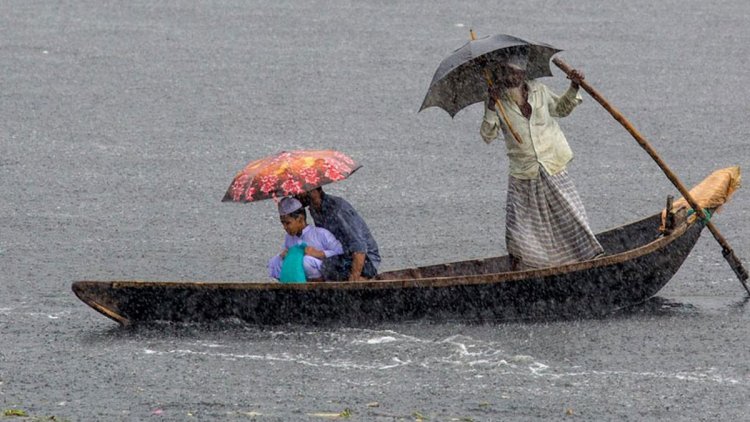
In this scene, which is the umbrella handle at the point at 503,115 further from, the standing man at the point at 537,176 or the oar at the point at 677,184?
the oar at the point at 677,184

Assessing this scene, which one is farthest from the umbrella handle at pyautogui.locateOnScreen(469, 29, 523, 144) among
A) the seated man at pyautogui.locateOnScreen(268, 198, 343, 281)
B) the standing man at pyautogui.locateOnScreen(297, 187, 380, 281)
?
the seated man at pyautogui.locateOnScreen(268, 198, 343, 281)

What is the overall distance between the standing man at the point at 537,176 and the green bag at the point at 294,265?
1.49 m

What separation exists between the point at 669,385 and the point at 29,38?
39.5ft

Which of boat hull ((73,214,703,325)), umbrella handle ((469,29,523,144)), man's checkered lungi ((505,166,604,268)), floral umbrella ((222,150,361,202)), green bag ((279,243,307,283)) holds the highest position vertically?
umbrella handle ((469,29,523,144))

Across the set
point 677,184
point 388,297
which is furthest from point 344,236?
point 677,184

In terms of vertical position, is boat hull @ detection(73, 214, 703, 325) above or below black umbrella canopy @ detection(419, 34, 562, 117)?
below

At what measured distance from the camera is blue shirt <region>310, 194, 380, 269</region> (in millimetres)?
9219

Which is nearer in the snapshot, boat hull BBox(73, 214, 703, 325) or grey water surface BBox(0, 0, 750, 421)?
grey water surface BBox(0, 0, 750, 421)

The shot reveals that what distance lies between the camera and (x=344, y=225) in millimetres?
9219

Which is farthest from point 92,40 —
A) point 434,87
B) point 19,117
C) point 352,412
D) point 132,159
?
point 352,412

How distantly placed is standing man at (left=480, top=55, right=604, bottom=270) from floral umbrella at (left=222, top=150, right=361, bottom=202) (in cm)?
116

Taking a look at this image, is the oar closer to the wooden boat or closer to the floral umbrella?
the wooden boat

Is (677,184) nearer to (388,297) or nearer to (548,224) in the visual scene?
(548,224)

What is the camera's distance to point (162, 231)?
11469mm
